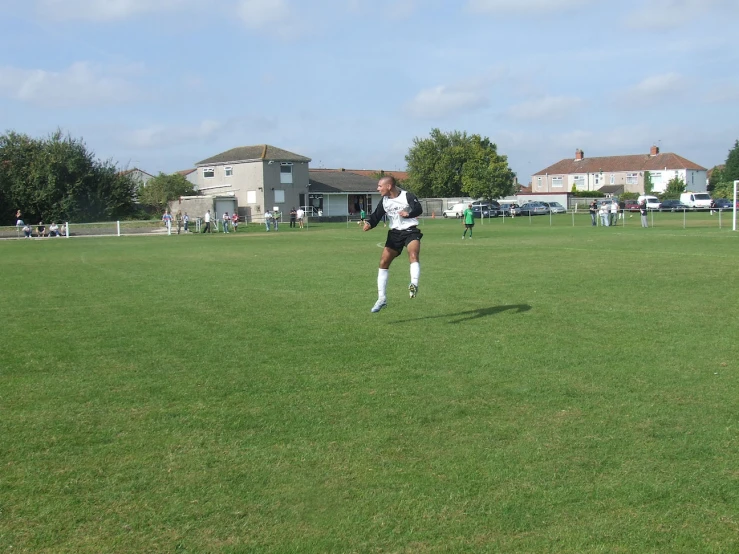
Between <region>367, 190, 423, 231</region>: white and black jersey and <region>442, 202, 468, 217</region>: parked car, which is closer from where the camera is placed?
<region>367, 190, 423, 231</region>: white and black jersey

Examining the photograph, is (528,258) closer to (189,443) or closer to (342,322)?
(342,322)

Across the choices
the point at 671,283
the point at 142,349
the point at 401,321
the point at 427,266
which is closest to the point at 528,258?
the point at 427,266

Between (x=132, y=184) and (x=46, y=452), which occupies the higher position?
(x=132, y=184)

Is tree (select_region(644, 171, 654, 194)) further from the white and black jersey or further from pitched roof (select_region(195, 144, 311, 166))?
the white and black jersey

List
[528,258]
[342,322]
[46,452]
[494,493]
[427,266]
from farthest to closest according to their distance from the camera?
1. [528,258]
2. [427,266]
3. [342,322]
4. [46,452]
5. [494,493]

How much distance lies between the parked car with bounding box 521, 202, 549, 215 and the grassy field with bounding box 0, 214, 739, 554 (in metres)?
65.3

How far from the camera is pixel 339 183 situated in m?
83.1

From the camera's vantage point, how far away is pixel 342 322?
10.5m

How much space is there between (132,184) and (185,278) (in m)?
53.9

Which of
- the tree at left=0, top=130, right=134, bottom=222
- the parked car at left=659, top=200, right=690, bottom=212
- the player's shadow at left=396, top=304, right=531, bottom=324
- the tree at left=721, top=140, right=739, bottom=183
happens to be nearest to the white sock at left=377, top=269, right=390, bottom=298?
the player's shadow at left=396, top=304, right=531, bottom=324

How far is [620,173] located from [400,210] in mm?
111040

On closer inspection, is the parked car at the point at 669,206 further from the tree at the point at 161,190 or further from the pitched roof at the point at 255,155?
the tree at the point at 161,190

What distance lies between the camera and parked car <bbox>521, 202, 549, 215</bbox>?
76375 mm

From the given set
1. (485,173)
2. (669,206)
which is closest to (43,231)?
(485,173)
